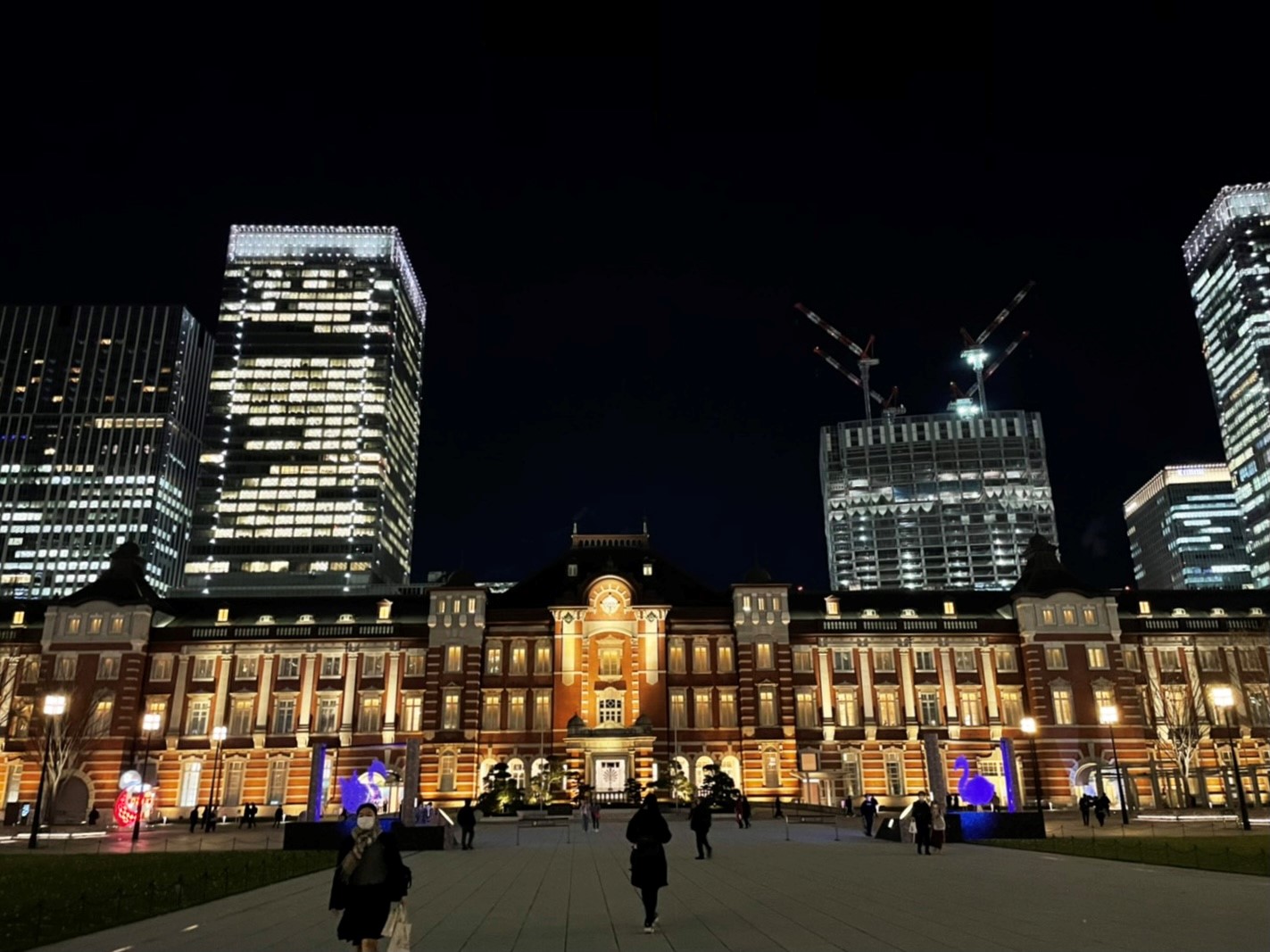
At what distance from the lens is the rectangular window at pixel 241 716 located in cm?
→ 6538

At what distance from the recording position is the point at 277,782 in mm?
64375

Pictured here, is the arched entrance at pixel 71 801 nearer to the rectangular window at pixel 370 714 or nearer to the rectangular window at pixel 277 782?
the rectangular window at pixel 277 782

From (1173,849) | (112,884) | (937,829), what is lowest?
(1173,849)

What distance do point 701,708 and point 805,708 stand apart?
7.62 meters

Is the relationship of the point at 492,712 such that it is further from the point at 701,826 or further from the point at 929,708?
the point at 701,826

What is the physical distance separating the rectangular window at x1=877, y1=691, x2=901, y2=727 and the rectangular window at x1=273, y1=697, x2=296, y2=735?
42067 millimetres

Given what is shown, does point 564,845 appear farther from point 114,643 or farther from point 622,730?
→ point 114,643

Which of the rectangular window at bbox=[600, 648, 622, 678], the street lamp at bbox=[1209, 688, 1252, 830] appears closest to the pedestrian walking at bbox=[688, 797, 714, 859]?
the street lamp at bbox=[1209, 688, 1252, 830]

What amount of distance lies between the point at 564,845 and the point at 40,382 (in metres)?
171

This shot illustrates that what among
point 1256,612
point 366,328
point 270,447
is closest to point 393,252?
point 366,328

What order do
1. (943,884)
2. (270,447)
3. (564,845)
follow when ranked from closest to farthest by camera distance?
(943,884) → (564,845) → (270,447)

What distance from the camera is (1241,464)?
173500 millimetres

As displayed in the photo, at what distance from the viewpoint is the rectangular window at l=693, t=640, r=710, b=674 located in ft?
222

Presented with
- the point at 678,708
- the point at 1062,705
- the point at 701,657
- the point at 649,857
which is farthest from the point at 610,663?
the point at 649,857
